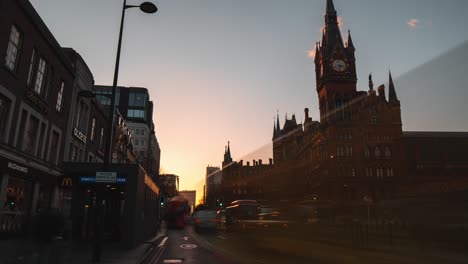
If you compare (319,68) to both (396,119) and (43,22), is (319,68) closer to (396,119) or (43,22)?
(396,119)

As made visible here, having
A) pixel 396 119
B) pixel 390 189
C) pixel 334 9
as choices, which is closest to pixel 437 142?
pixel 396 119

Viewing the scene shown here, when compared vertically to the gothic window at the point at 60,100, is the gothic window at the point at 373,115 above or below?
above

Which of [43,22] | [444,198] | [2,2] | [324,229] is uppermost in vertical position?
[43,22]

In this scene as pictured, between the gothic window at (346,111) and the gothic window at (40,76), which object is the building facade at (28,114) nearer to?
the gothic window at (40,76)

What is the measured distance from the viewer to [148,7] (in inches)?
500

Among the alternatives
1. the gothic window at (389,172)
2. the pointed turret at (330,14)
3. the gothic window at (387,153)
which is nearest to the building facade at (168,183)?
the gothic window at (389,172)

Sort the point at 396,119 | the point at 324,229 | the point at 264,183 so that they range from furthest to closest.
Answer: the point at 264,183 < the point at 396,119 < the point at 324,229

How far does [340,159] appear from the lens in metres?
76.7

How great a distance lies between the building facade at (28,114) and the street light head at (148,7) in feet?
23.1

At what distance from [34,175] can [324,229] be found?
16458 millimetres

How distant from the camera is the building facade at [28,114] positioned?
1577 cm

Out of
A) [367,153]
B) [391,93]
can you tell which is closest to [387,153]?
[367,153]

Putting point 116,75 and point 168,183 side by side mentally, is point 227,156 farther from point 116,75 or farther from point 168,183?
point 116,75

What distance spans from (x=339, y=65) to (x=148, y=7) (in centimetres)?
8168
